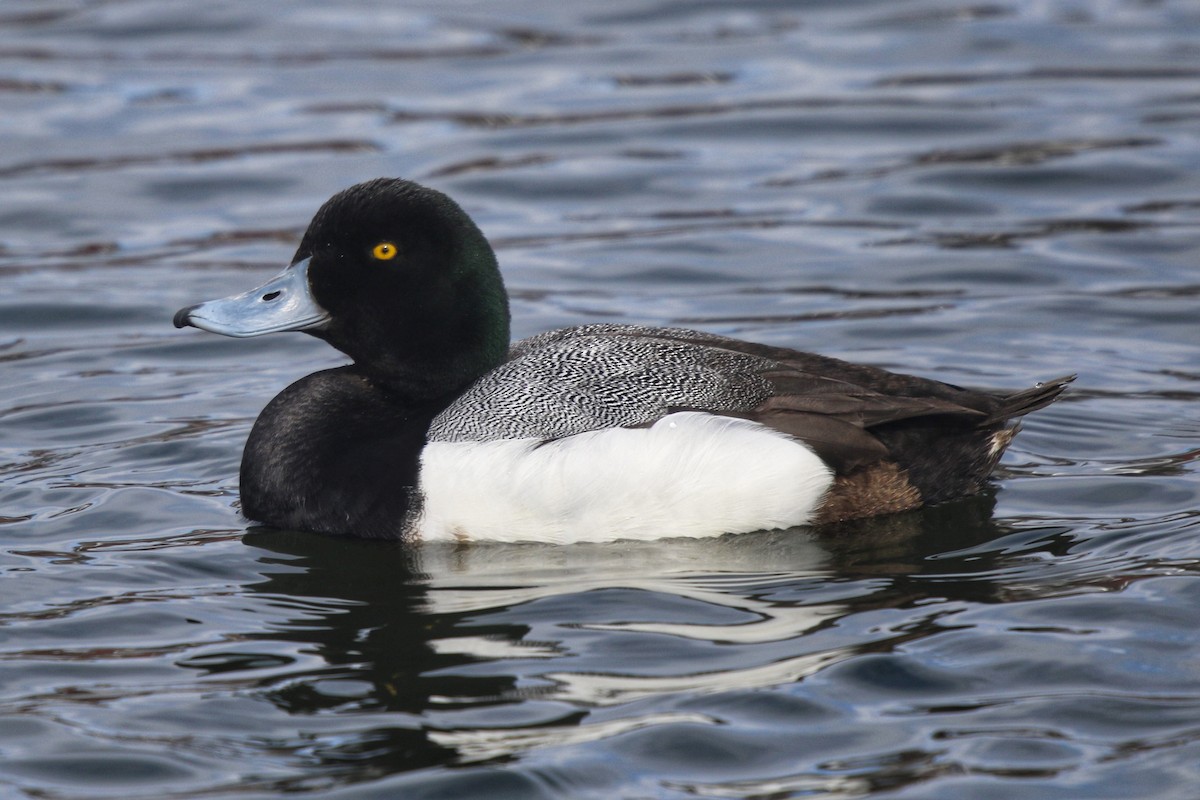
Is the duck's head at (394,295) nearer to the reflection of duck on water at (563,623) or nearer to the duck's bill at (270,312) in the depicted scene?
the duck's bill at (270,312)

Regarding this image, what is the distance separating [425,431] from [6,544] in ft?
5.18

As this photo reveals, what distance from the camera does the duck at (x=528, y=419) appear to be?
602cm

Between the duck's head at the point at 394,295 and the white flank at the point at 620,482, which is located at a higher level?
the duck's head at the point at 394,295

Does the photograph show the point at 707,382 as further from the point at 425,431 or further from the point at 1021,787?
the point at 1021,787

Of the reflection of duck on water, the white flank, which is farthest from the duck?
the reflection of duck on water

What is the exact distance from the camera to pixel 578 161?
40.0 feet

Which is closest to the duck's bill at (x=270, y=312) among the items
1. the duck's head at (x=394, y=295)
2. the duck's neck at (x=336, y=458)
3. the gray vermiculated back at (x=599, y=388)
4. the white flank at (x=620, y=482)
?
the duck's head at (x=394, y=295)

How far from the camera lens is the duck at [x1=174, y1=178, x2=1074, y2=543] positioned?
6.02 meters

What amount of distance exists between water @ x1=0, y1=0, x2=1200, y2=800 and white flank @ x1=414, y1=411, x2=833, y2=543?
A: 100 millimetres

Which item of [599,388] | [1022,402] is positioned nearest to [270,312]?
[599,388]

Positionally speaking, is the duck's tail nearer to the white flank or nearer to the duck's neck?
the white flank

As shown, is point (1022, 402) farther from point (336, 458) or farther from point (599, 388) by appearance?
point (336, 458)

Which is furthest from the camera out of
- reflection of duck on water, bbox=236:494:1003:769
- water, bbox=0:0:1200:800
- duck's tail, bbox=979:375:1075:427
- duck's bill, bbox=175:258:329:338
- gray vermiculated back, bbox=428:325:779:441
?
duck's bill, bbox=175:258:329:338

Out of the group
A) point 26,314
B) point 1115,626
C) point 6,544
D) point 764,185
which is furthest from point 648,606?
point 764,185
